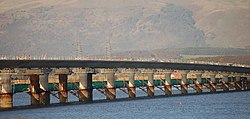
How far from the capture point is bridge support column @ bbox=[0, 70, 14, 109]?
12681 cm

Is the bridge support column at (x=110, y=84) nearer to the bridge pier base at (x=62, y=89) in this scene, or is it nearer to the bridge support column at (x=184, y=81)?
the bridge pier base at (x=62, y=89)

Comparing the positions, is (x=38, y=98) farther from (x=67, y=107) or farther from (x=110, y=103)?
(x=110, y=103)

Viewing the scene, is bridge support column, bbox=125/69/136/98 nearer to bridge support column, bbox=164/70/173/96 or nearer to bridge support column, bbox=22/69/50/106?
bridge support column, bbox=164/70/173/96

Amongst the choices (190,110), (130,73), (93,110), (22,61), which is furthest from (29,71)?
(130,73)

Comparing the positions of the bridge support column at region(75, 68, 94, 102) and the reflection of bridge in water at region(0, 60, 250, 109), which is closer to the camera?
the reflection of bridge in water at region(0, 60, 250, 109)

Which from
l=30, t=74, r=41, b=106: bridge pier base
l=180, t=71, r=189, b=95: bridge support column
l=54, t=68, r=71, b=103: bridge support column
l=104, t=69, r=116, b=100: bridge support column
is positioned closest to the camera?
l=30, t=74, r=41, b=106: bridge pier base

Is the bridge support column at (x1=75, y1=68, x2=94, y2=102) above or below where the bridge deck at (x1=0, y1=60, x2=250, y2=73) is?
below

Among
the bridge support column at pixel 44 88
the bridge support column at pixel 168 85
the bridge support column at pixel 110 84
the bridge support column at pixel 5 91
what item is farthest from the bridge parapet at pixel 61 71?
the bridge support column at pixel 168 85

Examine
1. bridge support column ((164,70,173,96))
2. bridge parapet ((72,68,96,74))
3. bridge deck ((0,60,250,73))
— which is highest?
bridge deck ((0,60,250,73))

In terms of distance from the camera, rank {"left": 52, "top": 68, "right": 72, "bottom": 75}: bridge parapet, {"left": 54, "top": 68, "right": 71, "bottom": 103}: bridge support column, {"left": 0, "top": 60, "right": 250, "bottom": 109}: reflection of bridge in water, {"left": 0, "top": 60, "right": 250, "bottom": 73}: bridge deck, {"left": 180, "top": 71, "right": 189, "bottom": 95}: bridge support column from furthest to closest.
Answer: {"left": 180, "top": 71, "right": 189, "bottom": 95}: bridge support column, {"left": 54, "top": 68, "right": 71, "bottom": 103}: bridge support column, {"left": 52, "top": 68, "right": 72, "bottom": 75}: bridge parapet, {"left": 0, "top": 60, "right": 250, "bottom": 73}: bridge deck, {"left": 0, "top": 60, "right": 250, "bottom": 109}: reflection of bridge in water

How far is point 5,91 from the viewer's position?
4993 inches

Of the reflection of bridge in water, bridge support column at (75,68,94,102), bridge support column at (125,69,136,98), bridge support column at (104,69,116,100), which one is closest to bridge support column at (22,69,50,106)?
the reflection of bridge in water

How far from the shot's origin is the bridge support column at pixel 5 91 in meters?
127

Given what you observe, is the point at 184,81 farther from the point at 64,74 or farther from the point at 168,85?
the point at 64,74
